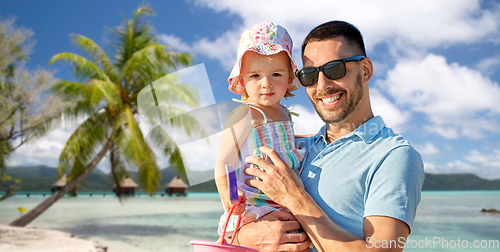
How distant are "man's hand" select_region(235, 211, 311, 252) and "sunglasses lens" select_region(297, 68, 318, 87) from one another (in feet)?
2.62

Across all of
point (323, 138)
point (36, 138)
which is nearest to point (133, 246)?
point (36, 138)

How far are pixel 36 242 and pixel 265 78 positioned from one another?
1767cm

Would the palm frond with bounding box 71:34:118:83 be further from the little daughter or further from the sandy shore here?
the little daughter

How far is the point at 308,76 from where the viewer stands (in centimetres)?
205

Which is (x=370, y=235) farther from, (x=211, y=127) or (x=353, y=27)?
(x=353, y=27)

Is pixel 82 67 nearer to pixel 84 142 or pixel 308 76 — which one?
pixel 84 142

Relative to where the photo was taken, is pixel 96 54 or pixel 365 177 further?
pixel 96 54

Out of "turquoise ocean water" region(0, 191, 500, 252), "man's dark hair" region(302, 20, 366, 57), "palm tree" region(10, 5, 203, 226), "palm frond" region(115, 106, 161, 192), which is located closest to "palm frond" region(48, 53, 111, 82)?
"palm tree" region(10, 5, 203, 226)

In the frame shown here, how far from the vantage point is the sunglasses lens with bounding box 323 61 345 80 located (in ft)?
6.55

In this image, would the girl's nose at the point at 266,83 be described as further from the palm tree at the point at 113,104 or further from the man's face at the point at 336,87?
the palm tree at the point at 113,104

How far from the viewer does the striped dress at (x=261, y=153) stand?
1754mm

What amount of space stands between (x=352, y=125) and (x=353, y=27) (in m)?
0.62

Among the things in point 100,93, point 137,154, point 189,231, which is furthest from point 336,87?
point 189,231

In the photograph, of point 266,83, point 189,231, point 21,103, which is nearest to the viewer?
point 266,83
